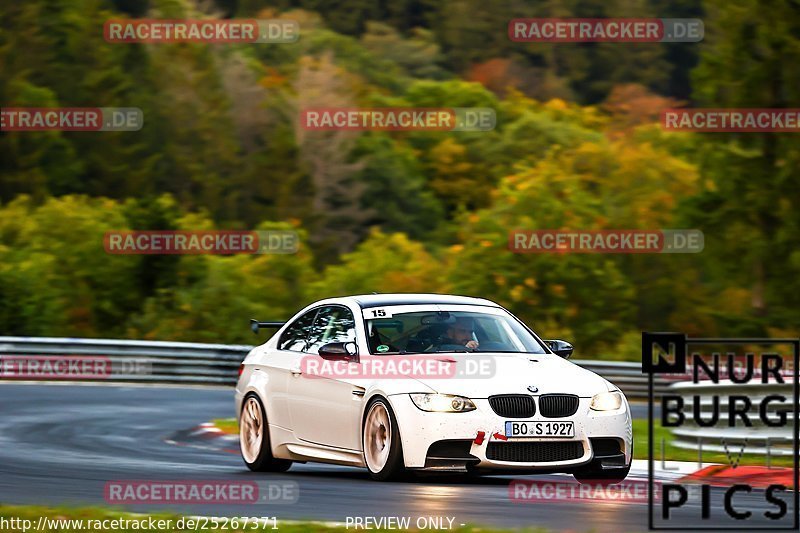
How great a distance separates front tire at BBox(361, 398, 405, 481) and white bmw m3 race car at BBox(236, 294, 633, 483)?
0.4 inches

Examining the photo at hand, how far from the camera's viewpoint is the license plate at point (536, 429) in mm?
12172

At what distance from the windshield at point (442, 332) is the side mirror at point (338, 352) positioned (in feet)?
0.53

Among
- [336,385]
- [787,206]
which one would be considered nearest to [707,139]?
[787,206]

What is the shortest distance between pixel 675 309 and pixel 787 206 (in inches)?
266

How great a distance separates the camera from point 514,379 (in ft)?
40.8

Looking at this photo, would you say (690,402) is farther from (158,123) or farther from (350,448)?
(158,123)

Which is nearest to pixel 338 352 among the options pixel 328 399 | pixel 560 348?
pixel 328 399

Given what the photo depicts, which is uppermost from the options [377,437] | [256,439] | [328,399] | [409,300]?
[409,300]

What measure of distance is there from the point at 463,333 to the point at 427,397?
53.6 inches

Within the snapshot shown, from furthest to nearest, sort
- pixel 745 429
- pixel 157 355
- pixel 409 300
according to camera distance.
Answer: pixel 157 355
pixel 745 429
pixel 409 300

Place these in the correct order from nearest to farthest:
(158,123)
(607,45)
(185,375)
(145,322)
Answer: (185,375) < (145,322) < (158,123) < (607,45)

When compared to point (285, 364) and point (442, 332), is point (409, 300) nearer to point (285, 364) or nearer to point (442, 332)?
point (442, 332)

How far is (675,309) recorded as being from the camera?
190ft

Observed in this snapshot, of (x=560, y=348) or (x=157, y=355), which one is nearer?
(x=560, y=348)
